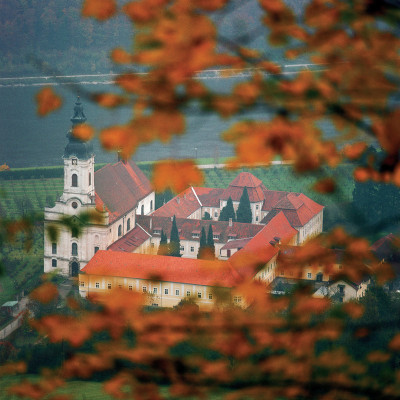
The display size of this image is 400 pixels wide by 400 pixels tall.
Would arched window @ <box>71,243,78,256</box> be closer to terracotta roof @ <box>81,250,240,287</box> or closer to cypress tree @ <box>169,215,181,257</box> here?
terracotta roof @ <box>81,250,240,287</box>

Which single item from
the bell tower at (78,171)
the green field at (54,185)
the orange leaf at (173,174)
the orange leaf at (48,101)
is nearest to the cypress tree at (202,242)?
the bell tower at (78,171)

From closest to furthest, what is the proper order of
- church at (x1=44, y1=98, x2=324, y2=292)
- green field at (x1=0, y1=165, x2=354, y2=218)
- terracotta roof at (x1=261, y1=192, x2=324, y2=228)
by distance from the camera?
church at (x1=44, y1=98, x2=324, y2=292), terracotta roof at (x1=261, y1=192, x2=324, y2=228), green field at (x1=0, y1=165, x2=354, y2=218)

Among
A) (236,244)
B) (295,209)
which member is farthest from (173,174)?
(295,209)

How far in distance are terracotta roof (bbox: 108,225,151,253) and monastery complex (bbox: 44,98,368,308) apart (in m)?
0.03

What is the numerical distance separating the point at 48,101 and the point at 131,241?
2078 centimetres

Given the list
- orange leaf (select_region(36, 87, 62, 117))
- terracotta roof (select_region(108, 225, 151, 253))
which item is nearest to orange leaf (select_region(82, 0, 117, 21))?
orange leaf (select_region(36, 87, 62, 117))

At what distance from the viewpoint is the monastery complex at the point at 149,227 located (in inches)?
738

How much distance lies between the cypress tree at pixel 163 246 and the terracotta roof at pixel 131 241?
845 mm

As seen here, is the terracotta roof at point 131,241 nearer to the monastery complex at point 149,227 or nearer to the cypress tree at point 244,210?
the monastery complex at point 149,227

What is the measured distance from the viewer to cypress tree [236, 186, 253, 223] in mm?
24750

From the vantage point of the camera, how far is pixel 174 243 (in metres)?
21.4

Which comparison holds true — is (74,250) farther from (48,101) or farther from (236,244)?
(48,101)

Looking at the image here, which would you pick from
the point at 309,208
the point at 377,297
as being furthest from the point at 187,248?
the point at 377,297

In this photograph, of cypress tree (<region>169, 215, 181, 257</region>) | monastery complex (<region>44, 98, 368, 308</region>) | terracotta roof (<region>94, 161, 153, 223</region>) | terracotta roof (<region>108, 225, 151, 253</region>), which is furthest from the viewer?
terracotta roof (<region>94, 161, 153, 223</region>)
